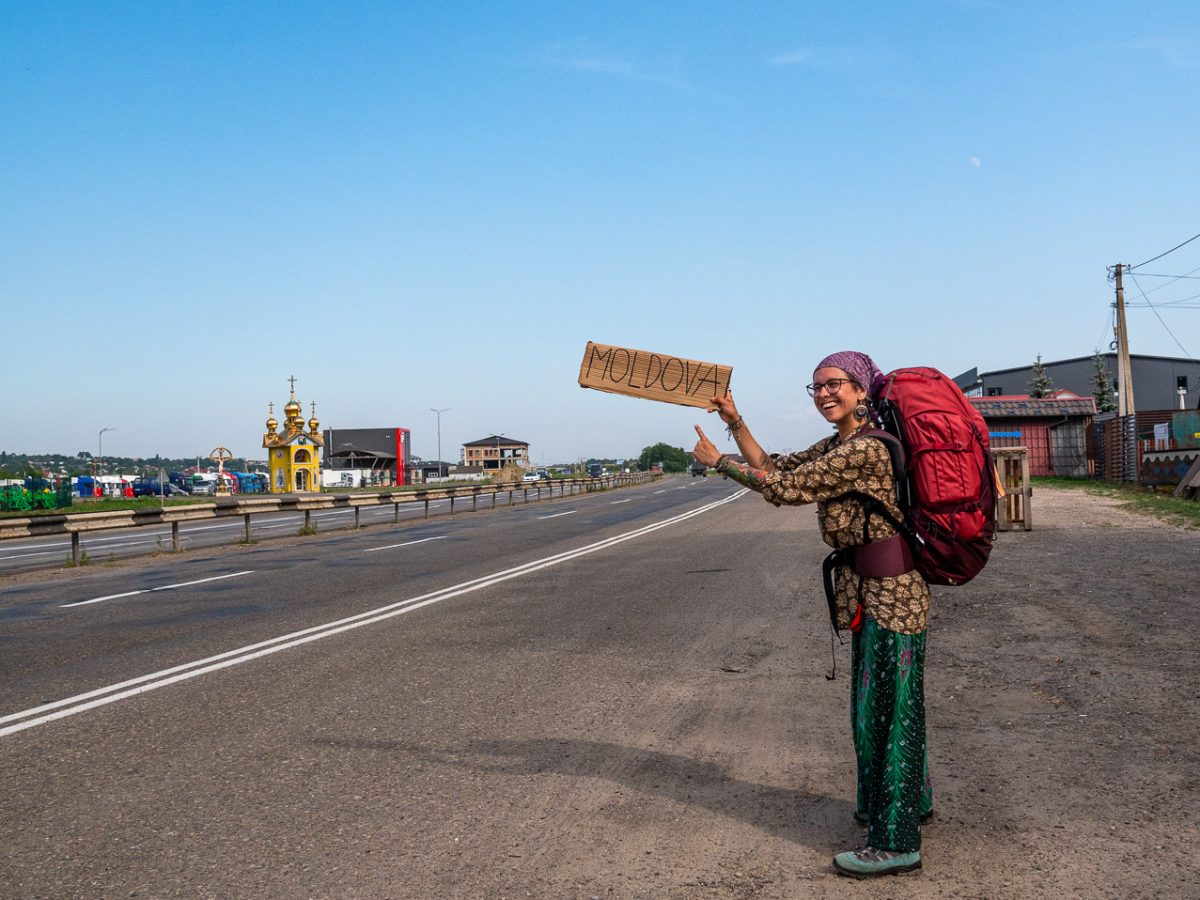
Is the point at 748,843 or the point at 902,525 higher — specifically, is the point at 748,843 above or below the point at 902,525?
below

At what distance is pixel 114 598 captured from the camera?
12516 millimetres

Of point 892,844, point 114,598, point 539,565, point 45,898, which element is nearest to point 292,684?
point 45,898

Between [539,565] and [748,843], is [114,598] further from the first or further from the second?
[748,843]

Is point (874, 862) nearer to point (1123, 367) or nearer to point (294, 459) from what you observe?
point (1123, 367)

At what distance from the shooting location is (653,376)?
4.25m

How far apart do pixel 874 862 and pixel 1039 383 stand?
81092 millimetres

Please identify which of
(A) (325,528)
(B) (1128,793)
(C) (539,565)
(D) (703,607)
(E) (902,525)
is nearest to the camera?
(E) (902,525)

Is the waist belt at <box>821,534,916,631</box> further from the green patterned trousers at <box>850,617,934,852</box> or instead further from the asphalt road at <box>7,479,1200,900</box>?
the asphalt road at <box>7,479,1200,900</box>

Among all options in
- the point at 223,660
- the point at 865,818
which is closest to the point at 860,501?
the point at 865,818

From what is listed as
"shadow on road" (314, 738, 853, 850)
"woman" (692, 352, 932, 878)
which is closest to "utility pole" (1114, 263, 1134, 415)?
"shadow on road" (314, 738, 853, 850)

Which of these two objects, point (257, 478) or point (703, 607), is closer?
point (703, 607)

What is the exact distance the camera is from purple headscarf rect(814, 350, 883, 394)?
391cm

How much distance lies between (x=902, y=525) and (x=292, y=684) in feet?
15.5

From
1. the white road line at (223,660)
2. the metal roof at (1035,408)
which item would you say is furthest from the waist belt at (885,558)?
the metal roof at (1035,408)
